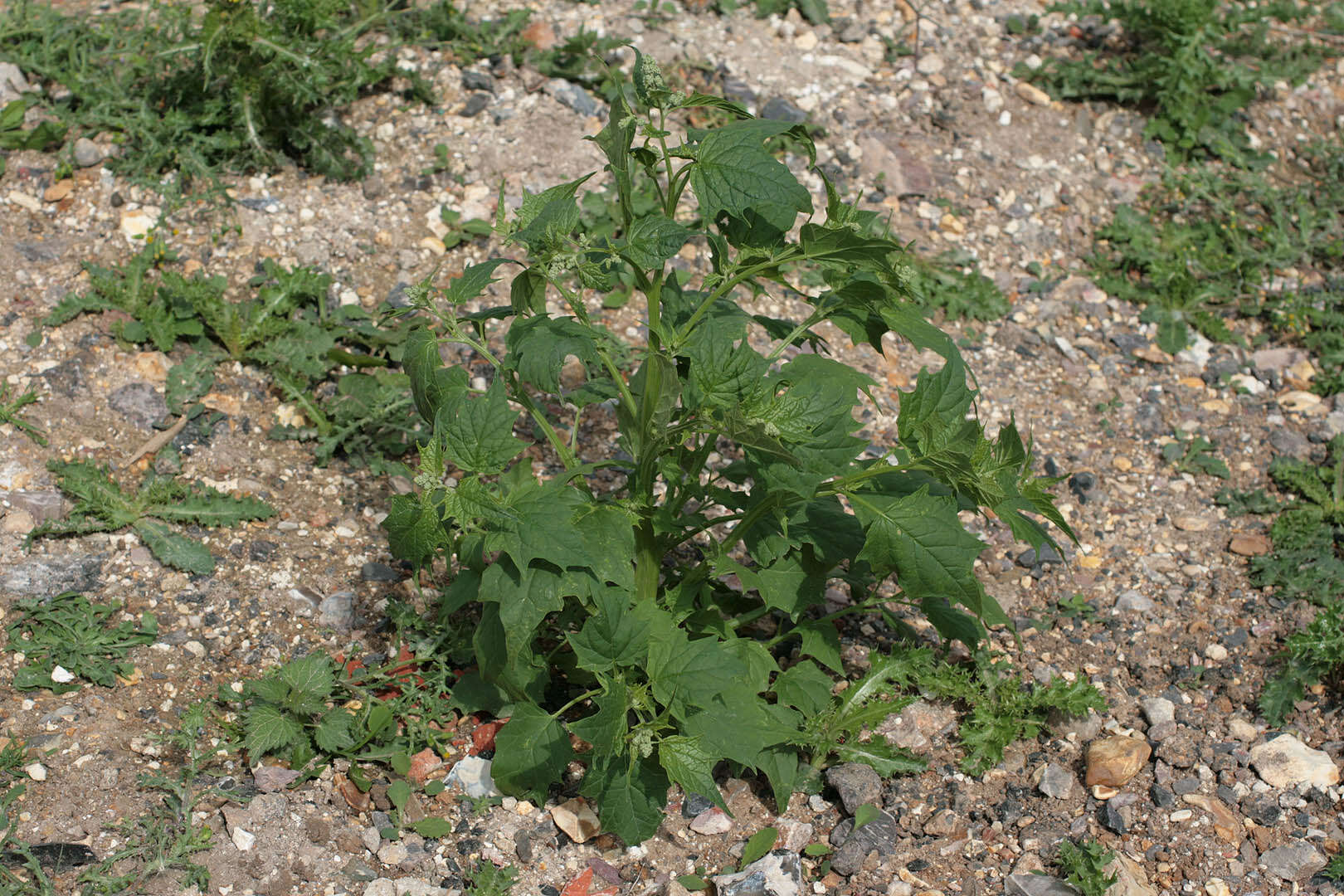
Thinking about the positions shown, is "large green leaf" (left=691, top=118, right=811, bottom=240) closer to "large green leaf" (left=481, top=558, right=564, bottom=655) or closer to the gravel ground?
"large green leaf" (left=481, top=558, right=564, bottom=655)

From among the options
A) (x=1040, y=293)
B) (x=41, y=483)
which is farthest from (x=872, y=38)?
(x=41, y=483)

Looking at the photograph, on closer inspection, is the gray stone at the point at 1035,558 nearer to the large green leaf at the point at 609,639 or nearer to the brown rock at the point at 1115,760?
the brown rock at the point at 1115,760

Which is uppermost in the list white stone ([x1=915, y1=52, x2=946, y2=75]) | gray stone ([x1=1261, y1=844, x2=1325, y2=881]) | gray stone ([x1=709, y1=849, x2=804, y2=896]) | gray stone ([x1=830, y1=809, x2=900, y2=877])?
white stone ([x1=915, y1=52, x2=946, y2=75])

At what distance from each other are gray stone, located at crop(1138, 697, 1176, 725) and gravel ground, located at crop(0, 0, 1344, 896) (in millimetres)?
10

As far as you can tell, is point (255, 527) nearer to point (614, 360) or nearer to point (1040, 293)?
point (614, 360)

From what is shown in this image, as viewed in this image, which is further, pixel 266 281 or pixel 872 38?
pixel 872 38

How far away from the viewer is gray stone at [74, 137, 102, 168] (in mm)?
4812

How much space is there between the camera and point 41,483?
3.77m

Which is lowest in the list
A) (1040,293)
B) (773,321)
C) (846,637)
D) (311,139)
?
(846,637)

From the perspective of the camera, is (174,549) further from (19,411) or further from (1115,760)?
(1115,760)

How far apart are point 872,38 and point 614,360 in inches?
104

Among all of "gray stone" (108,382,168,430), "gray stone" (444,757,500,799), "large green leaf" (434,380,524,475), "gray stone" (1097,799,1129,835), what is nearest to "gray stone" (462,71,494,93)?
"gray stone" (108,382,168,430)

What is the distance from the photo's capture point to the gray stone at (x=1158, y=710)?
355cm

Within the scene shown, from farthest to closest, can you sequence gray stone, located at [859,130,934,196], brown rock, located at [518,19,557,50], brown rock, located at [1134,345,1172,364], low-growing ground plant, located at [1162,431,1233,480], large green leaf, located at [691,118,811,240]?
brown rock, located at [518,19,557,50] → gray stone, located at [859,130,934,196] → brown rock, located at [1134,345,1172,364] → low-growing ground plant, located at [1162,431,1233,480] → large green leaf, located at [691,118,811,240]
